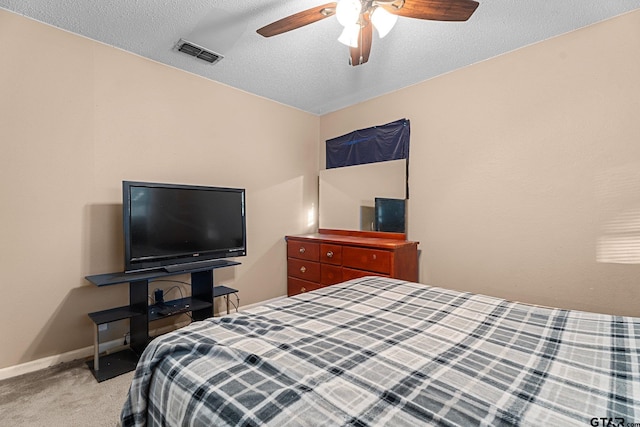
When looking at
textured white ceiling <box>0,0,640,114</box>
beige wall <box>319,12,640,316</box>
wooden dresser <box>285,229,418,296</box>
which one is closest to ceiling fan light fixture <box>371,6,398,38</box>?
textured white ceiling <box>0,0,640,114</box>

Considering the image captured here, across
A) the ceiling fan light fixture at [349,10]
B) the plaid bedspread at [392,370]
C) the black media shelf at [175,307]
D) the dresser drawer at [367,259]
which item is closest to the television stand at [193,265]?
the black media shelf at [175,307]

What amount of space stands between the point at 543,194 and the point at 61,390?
3785 millimetres

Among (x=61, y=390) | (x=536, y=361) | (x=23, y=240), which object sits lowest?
(x=61, y=390)

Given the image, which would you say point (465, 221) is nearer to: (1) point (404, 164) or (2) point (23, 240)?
(1) point (404, 164)

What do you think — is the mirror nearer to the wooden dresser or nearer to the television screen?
the television screen

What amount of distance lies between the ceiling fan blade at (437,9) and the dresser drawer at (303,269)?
2.50 metres

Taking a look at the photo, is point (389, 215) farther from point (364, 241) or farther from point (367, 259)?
point (367, 259)

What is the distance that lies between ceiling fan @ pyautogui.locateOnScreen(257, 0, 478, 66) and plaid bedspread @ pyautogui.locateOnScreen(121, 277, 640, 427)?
1.58 meters

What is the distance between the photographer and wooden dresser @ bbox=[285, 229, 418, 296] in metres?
2.83

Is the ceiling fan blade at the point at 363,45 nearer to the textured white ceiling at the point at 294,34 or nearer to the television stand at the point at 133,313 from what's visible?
the textured white ceiling at the point at 294,34

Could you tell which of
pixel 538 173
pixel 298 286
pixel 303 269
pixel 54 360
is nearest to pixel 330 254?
pixel 303 269

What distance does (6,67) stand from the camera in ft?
6.66

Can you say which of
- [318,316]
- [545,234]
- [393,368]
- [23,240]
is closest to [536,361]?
[393,368]

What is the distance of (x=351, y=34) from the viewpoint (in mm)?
1766
